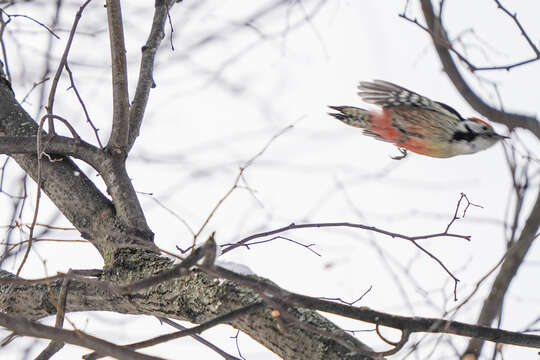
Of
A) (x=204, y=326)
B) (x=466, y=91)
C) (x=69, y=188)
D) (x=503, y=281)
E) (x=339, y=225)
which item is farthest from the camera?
(x=466, y=91)

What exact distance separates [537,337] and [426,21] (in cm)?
181

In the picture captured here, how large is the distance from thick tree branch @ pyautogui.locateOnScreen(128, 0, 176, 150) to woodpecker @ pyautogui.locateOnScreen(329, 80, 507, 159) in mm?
1068

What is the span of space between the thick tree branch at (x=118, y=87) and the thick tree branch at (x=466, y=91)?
1.25 metres

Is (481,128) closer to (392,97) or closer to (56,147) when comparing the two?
(392,97)

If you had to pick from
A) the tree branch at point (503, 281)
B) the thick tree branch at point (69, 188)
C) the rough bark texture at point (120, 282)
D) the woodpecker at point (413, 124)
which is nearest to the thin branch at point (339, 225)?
the rough bark texture at point (120, 282)

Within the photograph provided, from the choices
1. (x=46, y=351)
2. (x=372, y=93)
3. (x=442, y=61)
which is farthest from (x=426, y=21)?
(x=46, y=351)

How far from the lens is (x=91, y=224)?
2020 millimetres

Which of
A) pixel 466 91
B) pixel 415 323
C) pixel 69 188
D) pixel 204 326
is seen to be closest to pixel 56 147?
pixel 69 188

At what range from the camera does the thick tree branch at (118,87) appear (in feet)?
6.84

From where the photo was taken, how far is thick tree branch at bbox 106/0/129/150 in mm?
2086

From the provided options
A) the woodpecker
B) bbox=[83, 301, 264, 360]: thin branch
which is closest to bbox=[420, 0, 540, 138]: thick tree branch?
the woodpecker

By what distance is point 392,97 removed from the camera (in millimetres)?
3084

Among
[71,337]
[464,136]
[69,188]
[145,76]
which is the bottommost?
[71,337]

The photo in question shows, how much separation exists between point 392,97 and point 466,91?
40 cm
